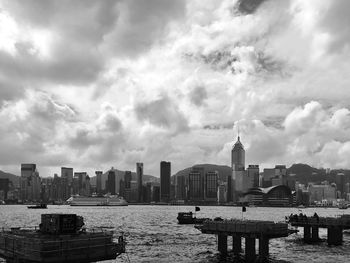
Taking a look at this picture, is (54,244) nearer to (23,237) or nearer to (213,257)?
(23,237)

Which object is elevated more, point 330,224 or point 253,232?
point 253,232

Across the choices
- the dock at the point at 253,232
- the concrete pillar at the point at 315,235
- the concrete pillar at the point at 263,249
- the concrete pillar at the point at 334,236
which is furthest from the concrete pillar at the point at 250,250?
the concrete pillar at the point at 315,235

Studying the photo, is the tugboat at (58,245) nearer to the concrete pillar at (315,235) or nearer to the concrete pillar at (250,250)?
the concrete pillar at (250,250)

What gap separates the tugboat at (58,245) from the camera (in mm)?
38412

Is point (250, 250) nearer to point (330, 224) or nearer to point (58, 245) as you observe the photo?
point (330, 224)

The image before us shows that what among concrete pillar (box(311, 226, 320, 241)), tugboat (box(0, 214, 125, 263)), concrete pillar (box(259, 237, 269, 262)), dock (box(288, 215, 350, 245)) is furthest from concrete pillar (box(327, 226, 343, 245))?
tugboat (box(0, 214, 125, 263))

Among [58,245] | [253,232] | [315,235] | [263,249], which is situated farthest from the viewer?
[315,235]

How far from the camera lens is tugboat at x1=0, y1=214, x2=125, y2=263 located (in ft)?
126

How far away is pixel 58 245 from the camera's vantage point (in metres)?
→ 38.7

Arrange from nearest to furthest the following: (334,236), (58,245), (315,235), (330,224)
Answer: (58,245)
(330,224)
(334,236)
(315,235)

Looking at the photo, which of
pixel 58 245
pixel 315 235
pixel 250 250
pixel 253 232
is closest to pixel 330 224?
pixel 315 235

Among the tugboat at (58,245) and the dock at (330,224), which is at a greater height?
the tugboat at (58,245)

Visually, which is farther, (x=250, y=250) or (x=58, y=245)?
(x=250, y=250)

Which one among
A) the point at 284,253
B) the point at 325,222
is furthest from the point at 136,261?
the point at 325,222
